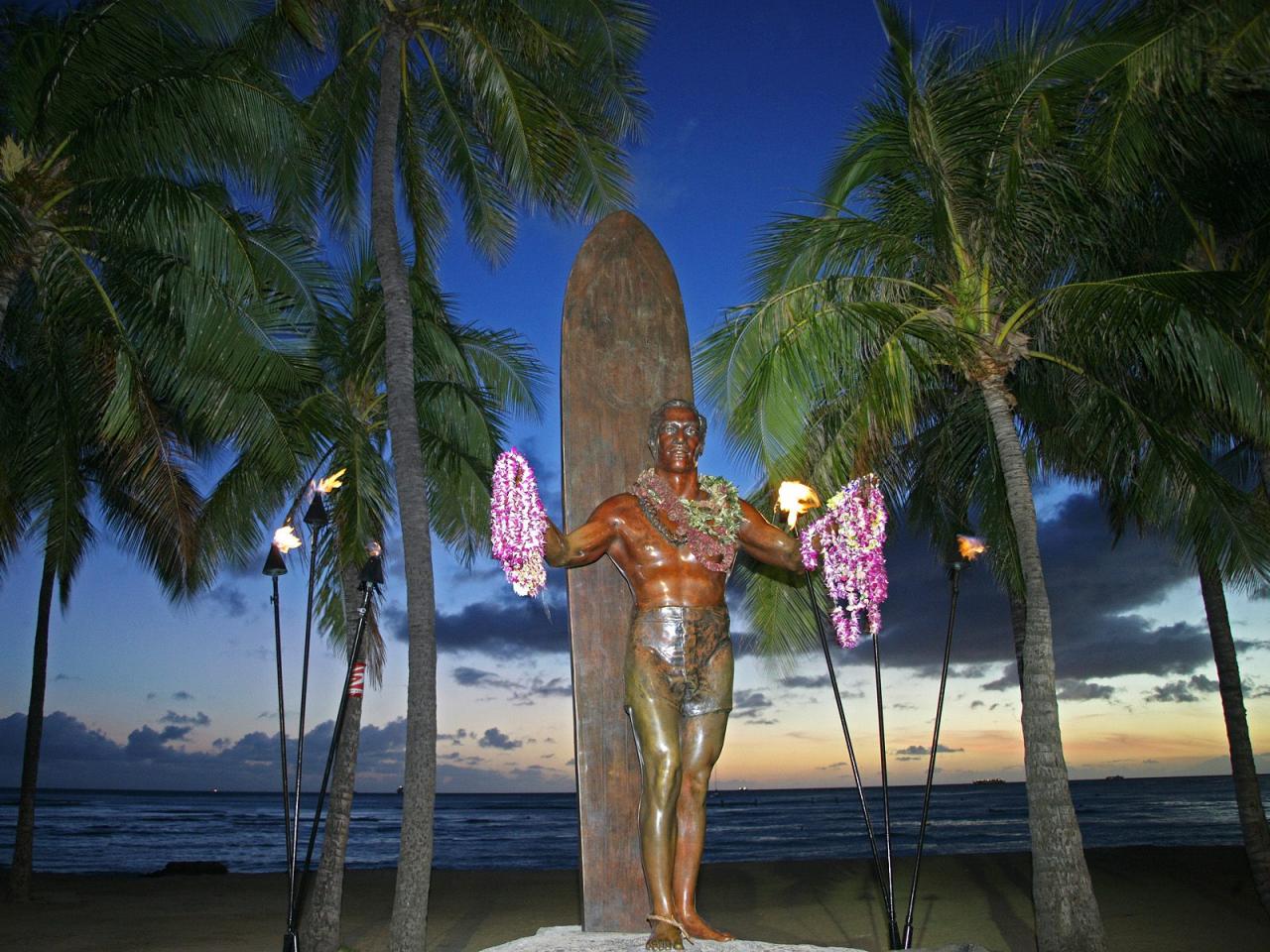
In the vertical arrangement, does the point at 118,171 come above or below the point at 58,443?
above

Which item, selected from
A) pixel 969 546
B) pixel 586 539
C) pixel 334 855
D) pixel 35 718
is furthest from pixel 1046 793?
pixel 35 718

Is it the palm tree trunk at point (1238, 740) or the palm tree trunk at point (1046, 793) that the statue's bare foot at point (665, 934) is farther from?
the palm tree trunk at point (1238, 740)

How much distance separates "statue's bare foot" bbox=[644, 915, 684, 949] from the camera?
4.13 meters

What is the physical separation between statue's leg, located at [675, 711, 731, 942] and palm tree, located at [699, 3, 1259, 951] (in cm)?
402

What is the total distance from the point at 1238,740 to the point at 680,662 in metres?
9.34

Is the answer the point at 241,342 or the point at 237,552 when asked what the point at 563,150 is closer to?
the point at 241,342

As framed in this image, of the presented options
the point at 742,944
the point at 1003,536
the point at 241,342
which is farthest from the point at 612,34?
the point at 742,944

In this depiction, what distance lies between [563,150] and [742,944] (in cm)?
750

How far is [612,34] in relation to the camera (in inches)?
408

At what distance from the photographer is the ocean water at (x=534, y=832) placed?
30.9 m

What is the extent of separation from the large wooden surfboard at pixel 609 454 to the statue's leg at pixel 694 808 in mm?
364

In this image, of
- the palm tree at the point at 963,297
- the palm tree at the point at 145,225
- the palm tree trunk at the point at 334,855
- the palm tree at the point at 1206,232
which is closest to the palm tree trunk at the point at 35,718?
the palm tree at the point at 145,225

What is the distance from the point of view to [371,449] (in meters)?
10.8

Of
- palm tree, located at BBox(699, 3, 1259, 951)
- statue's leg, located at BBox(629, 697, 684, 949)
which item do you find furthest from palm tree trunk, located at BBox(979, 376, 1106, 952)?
statue's leg, located at BBox(629, 697, 684, 949)
